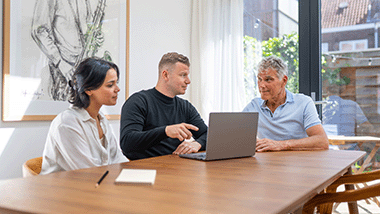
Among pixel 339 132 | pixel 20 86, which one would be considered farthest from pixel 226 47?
pixel 20 86

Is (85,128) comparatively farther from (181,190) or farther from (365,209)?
(365,209)

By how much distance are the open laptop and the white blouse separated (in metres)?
0.44

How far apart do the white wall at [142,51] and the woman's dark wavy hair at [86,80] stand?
837mm

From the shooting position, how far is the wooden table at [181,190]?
2.60 ft

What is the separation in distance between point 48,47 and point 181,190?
6.70 feet

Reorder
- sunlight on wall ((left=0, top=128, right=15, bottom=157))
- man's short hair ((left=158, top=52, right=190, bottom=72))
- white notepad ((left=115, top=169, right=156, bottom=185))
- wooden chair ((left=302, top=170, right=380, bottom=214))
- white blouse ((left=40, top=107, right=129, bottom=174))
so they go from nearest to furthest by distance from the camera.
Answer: white notepad ((left=115, top=169, right=156, bottom=185)), wooden chair ((left=302, top=170, right=380, bottom=214)), white blouse ((left=40, top=107, right=129, bottom=174)), sunlight on wall ((left=0, top=128, right=15, bottom=157)), man's short hair ((left=158, top=52, right=190, bottom=72))

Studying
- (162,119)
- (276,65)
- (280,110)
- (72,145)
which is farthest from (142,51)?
(72,145)

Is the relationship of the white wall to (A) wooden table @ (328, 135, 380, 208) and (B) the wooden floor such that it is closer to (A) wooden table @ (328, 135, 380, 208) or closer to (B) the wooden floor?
(A) wooden table @ (328, 135, 380, 208)

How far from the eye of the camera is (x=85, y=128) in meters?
1.65

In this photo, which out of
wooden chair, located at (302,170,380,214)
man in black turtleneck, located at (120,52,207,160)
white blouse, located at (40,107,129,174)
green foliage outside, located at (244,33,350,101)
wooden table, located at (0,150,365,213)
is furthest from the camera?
green foliage outside, located at (244,33,350,101)

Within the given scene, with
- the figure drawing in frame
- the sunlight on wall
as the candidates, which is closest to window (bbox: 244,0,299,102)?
the figure drawing in frame

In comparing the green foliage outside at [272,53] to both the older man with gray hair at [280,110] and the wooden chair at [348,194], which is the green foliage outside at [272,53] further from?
the wooden chair at [348,194]

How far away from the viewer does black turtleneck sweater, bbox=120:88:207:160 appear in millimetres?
1920

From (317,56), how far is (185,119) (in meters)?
1.92
